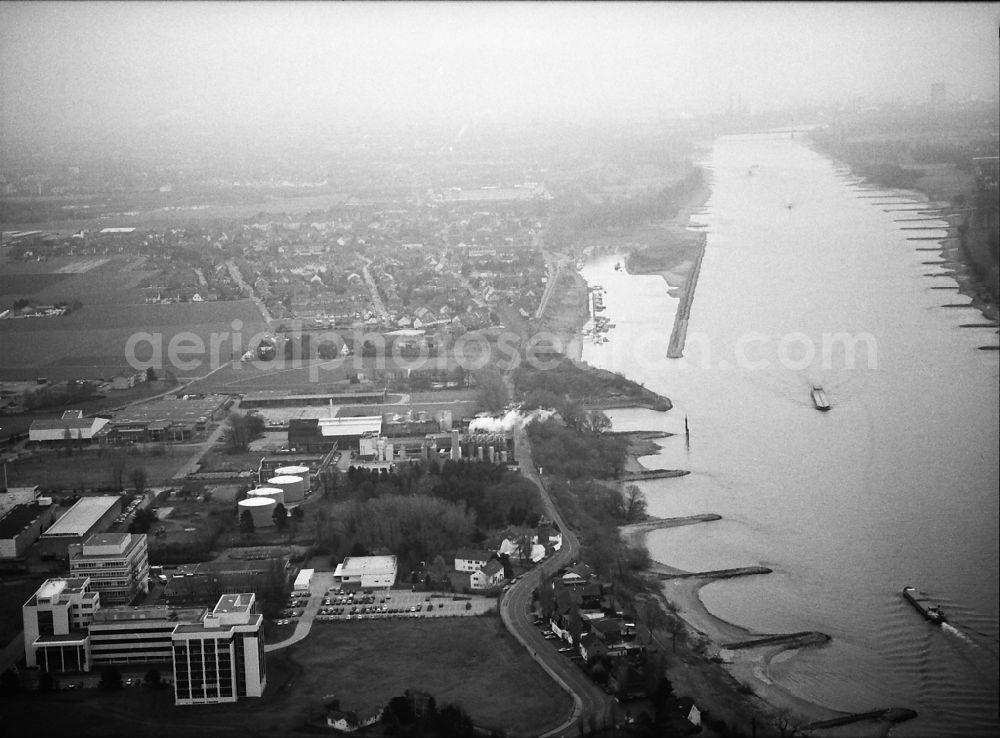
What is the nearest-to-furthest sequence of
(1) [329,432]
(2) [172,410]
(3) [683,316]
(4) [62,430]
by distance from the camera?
(4) [62,430] → (1) [329,432] → (2) [172,410] → (3) [683,316]

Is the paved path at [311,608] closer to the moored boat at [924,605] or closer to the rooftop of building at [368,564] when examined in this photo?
the rooftop of building at [368,564]

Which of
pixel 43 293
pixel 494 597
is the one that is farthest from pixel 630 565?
pixel 43 293

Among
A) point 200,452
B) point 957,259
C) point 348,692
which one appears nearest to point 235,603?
point 348,692

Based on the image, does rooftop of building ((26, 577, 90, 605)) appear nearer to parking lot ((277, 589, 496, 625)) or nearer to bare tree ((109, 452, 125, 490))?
parking lot ((277, 589, 496, 625))

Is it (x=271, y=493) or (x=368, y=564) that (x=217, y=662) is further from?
(x=271, y=493)

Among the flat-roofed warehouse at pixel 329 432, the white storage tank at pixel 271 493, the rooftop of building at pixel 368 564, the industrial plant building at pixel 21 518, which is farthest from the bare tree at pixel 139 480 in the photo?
the rooftop of building at pixel 368 564

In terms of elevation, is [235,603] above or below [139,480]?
above

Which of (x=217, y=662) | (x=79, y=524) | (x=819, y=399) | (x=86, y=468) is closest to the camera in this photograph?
(x=217, y=662)
